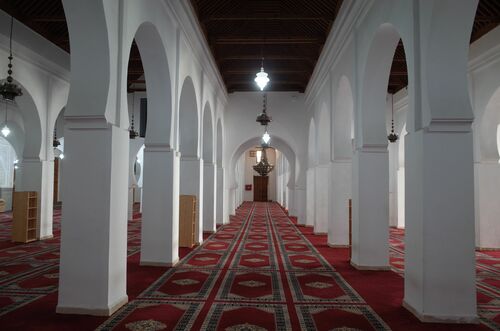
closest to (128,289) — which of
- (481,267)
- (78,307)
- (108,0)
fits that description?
(78,307)

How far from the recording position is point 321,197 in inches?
501

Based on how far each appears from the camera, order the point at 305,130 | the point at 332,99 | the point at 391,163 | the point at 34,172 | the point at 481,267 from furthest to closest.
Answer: the point at 305,130 < the point at 391,163 < the point at 34,172 < the point at 332,99 < the point at 481,267

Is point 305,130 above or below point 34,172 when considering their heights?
above

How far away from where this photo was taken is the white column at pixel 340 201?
10.1 metres

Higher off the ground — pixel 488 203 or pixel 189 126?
pixel 189 126

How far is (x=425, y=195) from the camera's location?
4746 millimetres

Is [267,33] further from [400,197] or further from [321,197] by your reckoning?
[400,197]

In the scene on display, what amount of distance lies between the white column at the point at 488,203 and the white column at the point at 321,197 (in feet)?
13.4

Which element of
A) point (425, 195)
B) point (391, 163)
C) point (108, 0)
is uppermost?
point (108, 0)

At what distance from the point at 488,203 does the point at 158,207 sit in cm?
800

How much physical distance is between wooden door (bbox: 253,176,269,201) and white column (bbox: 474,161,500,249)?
29963 mm

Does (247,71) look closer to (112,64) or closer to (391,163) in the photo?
(391,163)

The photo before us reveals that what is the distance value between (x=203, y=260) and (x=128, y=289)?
2558 millimetres

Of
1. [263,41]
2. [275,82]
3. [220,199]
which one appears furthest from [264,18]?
[220,199]
